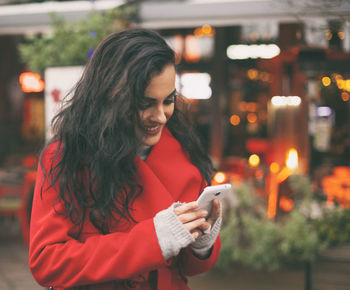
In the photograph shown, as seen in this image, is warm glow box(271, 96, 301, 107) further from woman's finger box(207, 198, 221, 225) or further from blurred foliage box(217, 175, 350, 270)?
→ woman's finger box(207, 198, 221, 225)

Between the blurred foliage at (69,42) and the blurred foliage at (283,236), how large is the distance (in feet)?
6.93

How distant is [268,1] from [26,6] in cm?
263

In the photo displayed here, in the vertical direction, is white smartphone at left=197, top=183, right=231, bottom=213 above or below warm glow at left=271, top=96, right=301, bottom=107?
above

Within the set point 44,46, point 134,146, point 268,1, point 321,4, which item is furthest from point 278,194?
point 134,146

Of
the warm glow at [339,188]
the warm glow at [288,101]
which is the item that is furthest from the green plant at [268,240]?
the warm glow at [288,101]

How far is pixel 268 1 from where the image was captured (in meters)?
3.97

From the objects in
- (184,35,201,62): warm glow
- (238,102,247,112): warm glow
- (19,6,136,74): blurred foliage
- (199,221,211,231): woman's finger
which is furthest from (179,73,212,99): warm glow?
(199,221,211,231): woman's finger

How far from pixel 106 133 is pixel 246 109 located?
11.5m

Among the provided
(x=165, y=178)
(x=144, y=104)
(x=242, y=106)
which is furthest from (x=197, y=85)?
(x=144, y=104)

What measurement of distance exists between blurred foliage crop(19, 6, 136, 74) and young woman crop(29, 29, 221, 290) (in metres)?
2.31

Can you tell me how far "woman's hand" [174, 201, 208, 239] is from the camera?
4.37 feet

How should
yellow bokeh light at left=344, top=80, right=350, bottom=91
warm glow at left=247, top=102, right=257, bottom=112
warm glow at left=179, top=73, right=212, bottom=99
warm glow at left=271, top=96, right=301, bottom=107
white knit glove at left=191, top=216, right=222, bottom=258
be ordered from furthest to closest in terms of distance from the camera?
warm glow at left=247, top=102, right=257, bottom=112
warm glow at left=179, top=73, right=212, bottom=99
warm glow at left=271, top=96, right=301, bottom=107
yellow bokeh light at left=344, top=80, right=350, bottom=91
white knit glove at left=191, top=216, right=222, bottom=258

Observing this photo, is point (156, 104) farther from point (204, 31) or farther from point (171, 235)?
point (204, 31)

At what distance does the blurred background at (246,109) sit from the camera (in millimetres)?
3826
